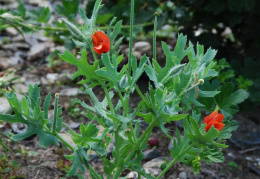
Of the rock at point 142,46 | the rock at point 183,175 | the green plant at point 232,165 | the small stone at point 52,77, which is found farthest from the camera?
the rock at point 142,46

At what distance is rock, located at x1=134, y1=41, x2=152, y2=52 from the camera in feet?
10.4

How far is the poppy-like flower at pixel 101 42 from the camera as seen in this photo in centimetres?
141

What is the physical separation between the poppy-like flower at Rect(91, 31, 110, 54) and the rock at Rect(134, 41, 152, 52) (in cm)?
174

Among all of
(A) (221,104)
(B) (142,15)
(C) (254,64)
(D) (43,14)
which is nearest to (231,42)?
(C) (254,64)

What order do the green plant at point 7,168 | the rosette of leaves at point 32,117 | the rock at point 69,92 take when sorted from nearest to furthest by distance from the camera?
the rosette of leaves at point 32,117, the green plant at point 7,168, the rock at point 69,92

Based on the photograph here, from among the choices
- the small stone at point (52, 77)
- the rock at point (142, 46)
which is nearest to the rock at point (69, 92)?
the small stone at point (52, 77)

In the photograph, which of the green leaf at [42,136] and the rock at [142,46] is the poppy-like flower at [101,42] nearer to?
the green leaf at [42,136]

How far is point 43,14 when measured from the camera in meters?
2.54

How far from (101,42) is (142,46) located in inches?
70.6

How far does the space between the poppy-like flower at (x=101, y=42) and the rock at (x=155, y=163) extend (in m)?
0.91

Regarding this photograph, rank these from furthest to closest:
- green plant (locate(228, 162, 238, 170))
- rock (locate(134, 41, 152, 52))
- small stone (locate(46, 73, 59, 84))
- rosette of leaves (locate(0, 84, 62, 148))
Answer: rock (locate(134, 41, 152, 52)), small stone (locate(46, 73, 59, 84)), green plant (locate(228, 162, 238, 170)), rosette of leaves (locate(0, 84, 62, 148))

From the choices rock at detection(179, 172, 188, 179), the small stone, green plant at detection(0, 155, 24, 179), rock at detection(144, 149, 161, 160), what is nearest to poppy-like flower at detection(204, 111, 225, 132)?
rock at detection(179, 172, 188, 179)

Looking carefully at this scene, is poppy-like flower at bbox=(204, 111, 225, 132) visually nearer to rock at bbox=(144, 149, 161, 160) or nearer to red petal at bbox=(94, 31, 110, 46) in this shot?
red petal at bbox=(94, 31, 110, 46)

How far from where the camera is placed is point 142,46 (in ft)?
10.5
